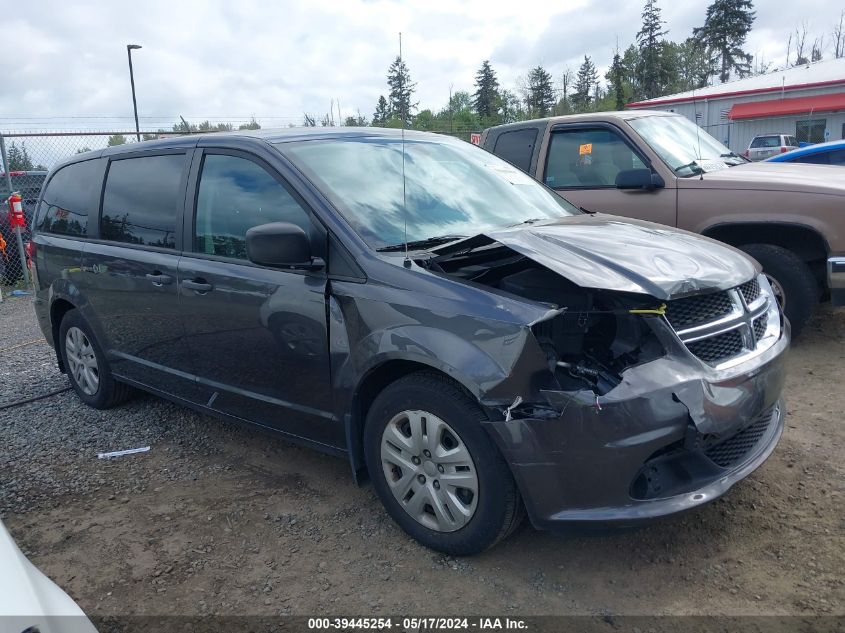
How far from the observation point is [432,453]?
2877 mm

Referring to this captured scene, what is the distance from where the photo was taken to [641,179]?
5.82 m

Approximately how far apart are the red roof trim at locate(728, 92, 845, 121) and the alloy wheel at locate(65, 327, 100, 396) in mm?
34204

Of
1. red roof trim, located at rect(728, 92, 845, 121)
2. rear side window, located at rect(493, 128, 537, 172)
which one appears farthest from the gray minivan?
red roof trim, located at rect(728, 92, 845, 121)

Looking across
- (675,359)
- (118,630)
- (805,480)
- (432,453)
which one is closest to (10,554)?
(118,630)

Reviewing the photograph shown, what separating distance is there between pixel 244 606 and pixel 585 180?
16.0 feet

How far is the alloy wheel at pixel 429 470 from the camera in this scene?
2811mm

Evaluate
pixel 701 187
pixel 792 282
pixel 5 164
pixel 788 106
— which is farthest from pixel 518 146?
pixel 788 106

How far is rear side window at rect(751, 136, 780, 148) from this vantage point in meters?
26.5

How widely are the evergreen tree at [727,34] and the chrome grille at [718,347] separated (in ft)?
219

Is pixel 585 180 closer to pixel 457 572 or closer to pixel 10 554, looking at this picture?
pixel 457 572

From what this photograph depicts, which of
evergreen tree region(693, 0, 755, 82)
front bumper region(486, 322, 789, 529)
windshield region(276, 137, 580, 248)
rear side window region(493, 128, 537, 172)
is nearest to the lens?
front bumper region(486, 322, 789, 529)

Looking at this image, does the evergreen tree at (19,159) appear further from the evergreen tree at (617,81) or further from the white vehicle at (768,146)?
the evergreen tree at (617,81)

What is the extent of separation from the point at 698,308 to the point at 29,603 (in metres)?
2.53

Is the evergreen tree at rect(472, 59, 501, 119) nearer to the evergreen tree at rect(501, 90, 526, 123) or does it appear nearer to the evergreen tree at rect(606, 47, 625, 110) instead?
the evergreen tree at rect(501, 90, 526, 123)
